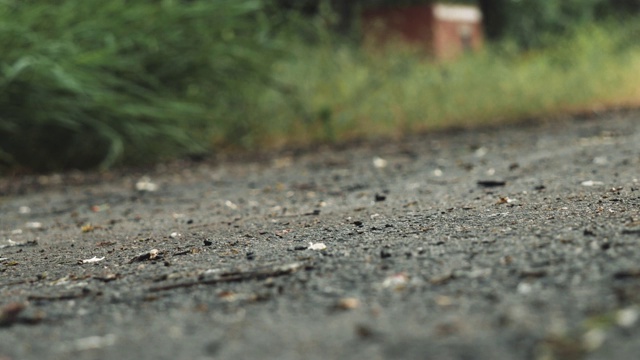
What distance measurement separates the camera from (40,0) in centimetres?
530

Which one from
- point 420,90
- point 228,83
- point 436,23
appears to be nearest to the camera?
point 228,83

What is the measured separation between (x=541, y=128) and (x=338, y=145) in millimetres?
1531

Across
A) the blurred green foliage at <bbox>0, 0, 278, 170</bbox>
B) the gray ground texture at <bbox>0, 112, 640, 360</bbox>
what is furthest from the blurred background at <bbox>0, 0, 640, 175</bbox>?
the gray ground texture at <bbox>0, 112, 640, 360</bbox>

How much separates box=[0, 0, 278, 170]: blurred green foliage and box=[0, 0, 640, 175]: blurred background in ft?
0.03

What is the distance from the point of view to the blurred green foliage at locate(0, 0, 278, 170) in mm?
4988

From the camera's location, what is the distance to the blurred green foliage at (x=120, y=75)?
4.99m

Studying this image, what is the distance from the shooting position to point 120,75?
218 inches

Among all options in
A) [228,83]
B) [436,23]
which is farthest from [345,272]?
[436,23]

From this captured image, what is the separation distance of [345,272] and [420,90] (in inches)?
224

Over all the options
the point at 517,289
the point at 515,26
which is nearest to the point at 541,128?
the point at 517,289

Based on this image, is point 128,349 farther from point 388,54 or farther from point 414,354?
point 388,54

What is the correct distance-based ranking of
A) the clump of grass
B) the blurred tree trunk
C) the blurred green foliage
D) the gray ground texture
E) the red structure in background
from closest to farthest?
the gray ground texture → the blurred green foliage → the clump of grass → the blurred tree trunk → the red structure in background

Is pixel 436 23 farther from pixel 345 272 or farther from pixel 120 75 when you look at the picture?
pixel 345 272

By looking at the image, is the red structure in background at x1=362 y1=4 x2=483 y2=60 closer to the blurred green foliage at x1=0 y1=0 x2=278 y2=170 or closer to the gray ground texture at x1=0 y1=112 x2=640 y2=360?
the blurred green foliage at x1=0 y1=0 x2=278 y2=170
